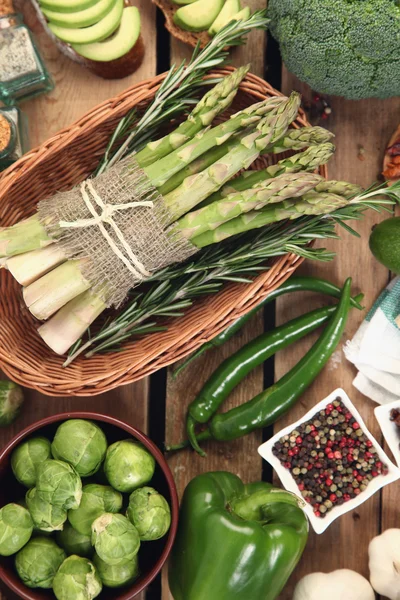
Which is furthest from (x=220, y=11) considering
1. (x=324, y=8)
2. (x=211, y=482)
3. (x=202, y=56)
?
(x=211, y=482)

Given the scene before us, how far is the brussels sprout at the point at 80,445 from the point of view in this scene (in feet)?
4.17

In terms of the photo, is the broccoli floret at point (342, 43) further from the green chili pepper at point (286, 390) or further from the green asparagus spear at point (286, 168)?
the green chili pepper at point (286, 390)

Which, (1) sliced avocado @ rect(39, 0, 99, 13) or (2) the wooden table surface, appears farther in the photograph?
(2) the wooden table surface

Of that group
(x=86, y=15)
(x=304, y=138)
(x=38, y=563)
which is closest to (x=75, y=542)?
(x=38, y=563)

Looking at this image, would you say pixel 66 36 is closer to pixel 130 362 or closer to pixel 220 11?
pixel 220 11

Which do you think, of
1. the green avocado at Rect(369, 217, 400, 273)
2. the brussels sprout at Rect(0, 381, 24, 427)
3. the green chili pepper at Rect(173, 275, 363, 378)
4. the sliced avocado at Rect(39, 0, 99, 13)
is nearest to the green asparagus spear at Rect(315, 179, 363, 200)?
the green avocado at Rect(369, 217, 400, 273)

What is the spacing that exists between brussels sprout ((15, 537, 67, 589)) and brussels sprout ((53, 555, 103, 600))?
3 centimetres

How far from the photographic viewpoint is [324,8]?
1276 millimetres

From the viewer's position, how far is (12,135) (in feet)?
4.80

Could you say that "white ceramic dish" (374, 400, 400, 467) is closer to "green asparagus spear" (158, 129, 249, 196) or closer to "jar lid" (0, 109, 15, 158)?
"green asparagus spear" (158, 129, 249, 196)

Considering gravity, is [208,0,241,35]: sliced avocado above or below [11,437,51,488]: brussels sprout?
above

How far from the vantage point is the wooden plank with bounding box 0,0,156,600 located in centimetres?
157

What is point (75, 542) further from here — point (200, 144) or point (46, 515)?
point (200, 144)

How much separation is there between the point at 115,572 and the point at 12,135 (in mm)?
923
